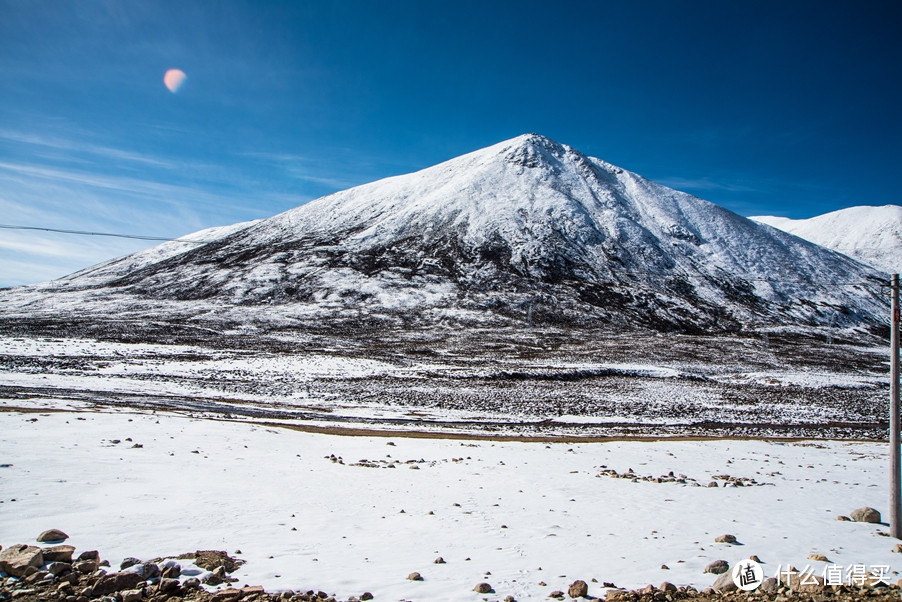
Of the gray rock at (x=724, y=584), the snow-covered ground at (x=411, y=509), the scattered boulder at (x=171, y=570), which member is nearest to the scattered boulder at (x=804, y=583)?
the gray rock at (x=724, y=584)

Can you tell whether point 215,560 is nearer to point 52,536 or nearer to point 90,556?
point 90,556

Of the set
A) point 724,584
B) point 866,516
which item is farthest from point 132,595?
point 866,516

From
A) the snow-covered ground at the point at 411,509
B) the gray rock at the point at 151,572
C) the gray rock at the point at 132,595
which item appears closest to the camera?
the gray rock at the point at 132,595

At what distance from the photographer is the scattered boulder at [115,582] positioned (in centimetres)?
820

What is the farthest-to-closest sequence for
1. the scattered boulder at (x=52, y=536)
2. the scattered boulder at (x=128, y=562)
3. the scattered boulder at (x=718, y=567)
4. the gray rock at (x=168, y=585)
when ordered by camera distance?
the scattered boulder at (x=718, y=567) → the scattered boulder at (x=52, y=536) → the scattered boulder at (x=128, y=562) → the gray rock at (x=168, y=585)

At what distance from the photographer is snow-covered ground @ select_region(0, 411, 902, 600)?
10.1 metres

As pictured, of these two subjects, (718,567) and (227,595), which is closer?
(227,595)

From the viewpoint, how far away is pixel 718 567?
1007 cm

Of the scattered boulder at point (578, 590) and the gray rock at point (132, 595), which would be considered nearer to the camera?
the gray rock at point (132, 595)

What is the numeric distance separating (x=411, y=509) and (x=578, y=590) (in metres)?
6.21

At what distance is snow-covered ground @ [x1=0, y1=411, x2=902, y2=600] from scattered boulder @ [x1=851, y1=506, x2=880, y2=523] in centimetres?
49

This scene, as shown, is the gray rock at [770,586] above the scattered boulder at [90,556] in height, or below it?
below

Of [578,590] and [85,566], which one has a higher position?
[85,566]

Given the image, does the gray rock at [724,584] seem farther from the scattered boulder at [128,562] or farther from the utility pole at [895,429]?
the scattered boulder at [128,562]
